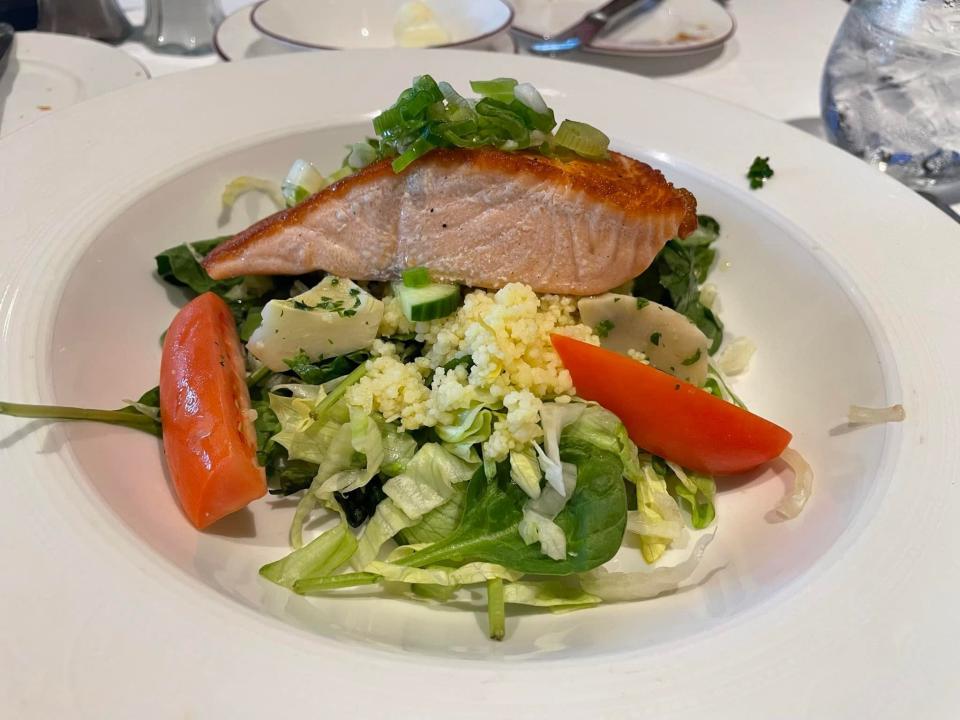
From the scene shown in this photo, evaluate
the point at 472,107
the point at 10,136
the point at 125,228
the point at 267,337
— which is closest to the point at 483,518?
the point at 267,337

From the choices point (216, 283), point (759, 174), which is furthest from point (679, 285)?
point (216, 283)

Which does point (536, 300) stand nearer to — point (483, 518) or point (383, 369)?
point (383, 369)

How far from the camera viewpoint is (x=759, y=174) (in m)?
2.77

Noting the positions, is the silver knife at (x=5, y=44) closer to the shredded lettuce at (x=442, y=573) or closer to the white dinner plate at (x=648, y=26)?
the white dinner plate at (x=648, y=26)

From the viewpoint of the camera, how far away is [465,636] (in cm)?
180

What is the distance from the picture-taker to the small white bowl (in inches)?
151

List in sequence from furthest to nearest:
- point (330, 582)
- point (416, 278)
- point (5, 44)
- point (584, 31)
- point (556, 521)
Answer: point (584, 31) < point (5, 44) < point (416, 278) < point (556, 521) < point (330, 582)

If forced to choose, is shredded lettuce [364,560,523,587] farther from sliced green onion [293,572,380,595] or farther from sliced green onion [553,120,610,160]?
sliced green onion [553,120,610,160]

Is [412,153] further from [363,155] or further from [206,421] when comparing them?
[206,421]

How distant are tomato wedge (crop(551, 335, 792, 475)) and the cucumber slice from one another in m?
0.34

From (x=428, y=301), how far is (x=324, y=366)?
0.41 metres

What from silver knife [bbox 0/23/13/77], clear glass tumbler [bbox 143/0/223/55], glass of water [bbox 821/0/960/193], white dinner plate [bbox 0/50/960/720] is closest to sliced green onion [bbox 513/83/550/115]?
white dinner plate [bbox 0/50/960/720]

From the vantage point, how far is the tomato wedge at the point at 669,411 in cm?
203

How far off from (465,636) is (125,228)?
5.70 ft
